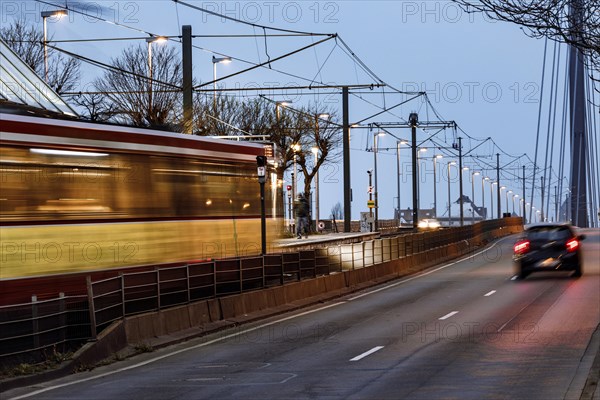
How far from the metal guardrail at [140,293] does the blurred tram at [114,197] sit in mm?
887

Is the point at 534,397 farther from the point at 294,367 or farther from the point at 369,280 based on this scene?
the point at 369,280

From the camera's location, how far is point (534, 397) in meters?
12.9

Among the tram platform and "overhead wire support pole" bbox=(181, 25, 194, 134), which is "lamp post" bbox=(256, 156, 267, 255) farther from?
the tram platform

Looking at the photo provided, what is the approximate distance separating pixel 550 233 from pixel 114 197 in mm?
17409

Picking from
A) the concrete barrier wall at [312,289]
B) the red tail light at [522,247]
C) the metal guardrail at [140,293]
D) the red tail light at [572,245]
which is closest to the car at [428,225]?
the concrete barrier wall at [312,289]

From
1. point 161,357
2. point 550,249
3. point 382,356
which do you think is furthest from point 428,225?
point 382,356

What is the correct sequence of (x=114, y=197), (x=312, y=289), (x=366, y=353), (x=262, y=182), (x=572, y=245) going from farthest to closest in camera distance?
(x=572, y=245) < (x=312, y=289) < (x=262, y=182) < (x=114, y=197) < (x=366, y=353)

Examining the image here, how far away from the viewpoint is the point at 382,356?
56.7 ft

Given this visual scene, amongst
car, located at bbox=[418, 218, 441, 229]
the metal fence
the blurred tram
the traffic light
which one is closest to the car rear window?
the blurred tram

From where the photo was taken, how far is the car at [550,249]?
3356 cm

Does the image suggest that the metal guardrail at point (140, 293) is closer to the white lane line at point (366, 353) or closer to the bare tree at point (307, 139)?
the white lane line at point (366, 353)

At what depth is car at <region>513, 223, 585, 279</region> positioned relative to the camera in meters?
33.6

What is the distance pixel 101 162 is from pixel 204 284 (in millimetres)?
3708

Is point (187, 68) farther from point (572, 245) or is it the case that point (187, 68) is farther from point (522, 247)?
point (572, 245)
